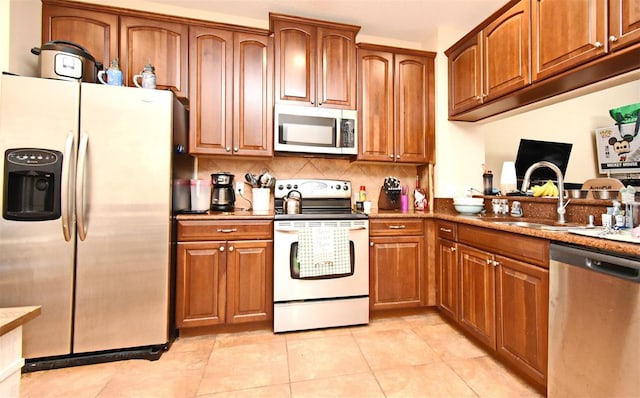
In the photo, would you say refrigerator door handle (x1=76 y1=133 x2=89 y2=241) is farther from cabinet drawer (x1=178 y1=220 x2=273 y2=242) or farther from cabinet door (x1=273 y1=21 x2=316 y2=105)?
cabinet door (x1=273 y1=21 x2=316 y2=105)

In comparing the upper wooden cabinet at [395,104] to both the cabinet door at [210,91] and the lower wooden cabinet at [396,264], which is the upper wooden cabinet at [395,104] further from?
the cabinet door at [210,91]

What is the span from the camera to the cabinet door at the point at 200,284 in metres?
1.96

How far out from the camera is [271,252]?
2.10 meters

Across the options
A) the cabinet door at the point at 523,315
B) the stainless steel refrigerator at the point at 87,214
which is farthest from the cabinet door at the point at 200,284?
the cabinet door at the point at 523,315

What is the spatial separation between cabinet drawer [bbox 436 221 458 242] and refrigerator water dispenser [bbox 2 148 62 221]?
2.59 metres

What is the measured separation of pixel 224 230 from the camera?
2.02m

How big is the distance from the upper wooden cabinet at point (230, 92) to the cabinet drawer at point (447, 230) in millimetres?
1551

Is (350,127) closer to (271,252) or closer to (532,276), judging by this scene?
(271,252)

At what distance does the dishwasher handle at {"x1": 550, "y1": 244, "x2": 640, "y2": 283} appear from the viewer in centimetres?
104

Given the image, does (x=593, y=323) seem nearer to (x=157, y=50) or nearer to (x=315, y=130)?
(x=315, y=130)

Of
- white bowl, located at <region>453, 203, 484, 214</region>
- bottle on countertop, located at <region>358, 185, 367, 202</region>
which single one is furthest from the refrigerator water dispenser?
white bowl, located at <region>453, 203, 484, 214</region>

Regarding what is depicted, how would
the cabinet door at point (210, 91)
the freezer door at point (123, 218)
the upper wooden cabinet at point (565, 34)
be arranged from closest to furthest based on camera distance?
the upper wooden cabinet at point (565, 34) → the freezer door at point (123, 218) → the cabinet door at point (210, 91)

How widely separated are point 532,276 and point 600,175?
1.08 m

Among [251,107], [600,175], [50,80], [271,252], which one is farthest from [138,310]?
[600,175]
